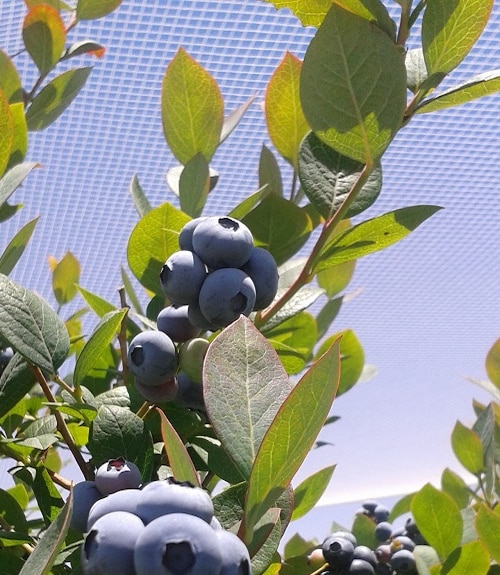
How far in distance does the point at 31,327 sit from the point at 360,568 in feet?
1.65

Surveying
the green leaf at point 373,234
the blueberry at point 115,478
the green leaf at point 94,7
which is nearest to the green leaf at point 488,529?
the green leaf at point 373,234

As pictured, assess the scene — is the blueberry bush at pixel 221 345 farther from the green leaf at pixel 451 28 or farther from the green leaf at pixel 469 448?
the green leaf at pixel 469 448

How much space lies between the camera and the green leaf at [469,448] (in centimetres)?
114

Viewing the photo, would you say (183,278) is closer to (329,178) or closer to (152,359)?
(152,359)

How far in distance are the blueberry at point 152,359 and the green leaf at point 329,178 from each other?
0.18 meters

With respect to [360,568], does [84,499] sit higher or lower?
higher

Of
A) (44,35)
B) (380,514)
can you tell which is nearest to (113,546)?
(44,35)

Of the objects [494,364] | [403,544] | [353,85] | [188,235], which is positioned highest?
[353,85]

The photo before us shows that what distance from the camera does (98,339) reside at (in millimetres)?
631

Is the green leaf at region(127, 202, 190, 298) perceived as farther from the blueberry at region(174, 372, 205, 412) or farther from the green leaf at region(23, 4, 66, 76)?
the green leaf at region(23, 4, 66, 76)

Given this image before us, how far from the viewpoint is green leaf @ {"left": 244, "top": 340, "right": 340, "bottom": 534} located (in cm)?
44

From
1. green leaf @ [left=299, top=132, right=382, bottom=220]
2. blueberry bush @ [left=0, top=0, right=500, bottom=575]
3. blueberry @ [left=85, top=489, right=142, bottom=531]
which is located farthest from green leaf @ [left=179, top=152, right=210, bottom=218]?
blueberry @ [left=85, top=489, right=142, bottom=531]

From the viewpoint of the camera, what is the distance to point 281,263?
32.0 inches

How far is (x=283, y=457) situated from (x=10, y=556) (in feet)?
0.83
